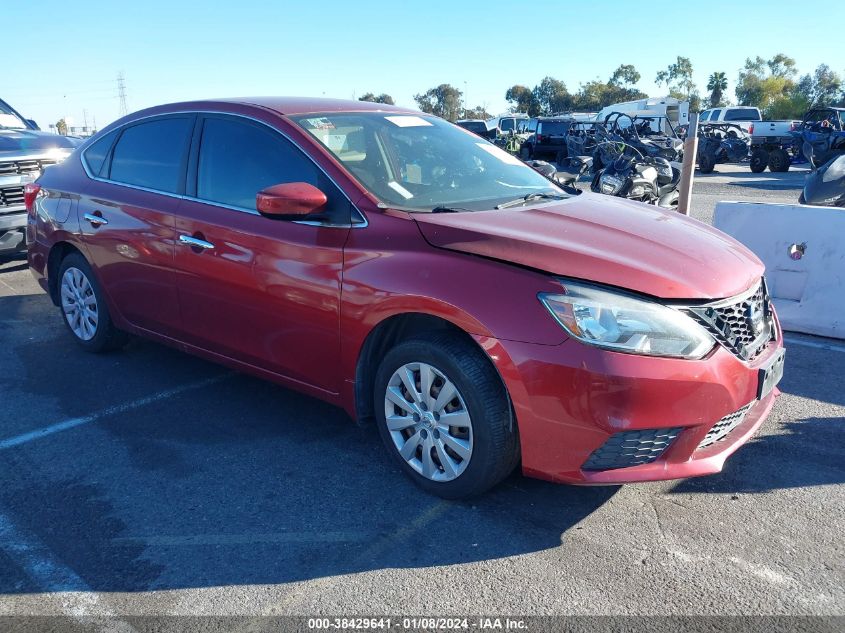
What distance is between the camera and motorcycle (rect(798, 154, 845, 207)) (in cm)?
660

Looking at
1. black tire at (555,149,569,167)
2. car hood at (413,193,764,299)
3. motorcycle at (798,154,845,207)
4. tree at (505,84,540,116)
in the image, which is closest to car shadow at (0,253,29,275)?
car hood at (413,193,764,299)

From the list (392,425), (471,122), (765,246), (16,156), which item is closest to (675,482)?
(392,425)

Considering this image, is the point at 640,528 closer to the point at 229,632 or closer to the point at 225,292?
the point at 229,632

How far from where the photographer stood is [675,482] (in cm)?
342

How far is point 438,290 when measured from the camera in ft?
9.92

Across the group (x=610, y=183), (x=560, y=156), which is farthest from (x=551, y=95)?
(x=610, y=183)

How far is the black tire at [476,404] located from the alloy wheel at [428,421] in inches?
0.9

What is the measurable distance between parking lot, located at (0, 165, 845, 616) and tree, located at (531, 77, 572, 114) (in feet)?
275

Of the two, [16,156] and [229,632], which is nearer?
[229,632]

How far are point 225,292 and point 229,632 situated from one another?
6.30 feet

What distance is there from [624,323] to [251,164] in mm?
2230

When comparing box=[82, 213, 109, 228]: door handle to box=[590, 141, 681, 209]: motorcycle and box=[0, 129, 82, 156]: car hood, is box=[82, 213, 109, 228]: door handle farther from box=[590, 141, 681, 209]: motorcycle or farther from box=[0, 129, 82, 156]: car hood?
box=[590, 141, 681, 209]: motorcycle

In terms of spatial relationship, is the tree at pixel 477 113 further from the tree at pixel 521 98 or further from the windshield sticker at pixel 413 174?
the windshield sticker at pixel 413 174

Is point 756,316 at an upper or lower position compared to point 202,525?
upper
